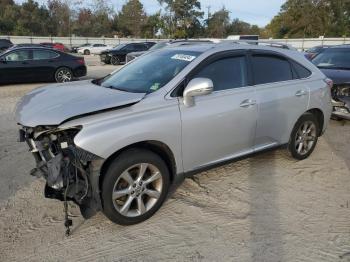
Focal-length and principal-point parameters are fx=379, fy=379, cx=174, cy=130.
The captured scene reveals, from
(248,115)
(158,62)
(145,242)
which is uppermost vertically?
(158,62)

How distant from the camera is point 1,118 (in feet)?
27.1

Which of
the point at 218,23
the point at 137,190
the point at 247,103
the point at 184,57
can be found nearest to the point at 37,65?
the point at 184,57

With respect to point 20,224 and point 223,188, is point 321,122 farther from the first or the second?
point 20,224

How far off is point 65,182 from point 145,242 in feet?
3.09

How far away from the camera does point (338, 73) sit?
324 inches

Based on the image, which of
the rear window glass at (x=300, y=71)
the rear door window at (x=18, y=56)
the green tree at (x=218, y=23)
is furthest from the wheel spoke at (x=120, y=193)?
the green tree at (x=218, y=23)

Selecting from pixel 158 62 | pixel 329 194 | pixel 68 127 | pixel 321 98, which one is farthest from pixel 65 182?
pixel 321 98

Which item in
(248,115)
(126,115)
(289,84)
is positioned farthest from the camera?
(289,84)

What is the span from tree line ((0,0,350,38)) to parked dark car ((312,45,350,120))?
6532cm

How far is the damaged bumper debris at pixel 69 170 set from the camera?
11.3 feet

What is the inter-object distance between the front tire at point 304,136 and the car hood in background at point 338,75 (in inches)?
98.4

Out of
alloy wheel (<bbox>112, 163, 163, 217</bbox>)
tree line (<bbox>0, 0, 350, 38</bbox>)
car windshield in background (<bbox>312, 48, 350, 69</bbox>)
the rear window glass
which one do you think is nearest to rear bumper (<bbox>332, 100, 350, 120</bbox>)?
car windshield in background (<bbox>312, 48, 350, 69</bbox>)

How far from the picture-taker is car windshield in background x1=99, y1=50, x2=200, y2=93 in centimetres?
423

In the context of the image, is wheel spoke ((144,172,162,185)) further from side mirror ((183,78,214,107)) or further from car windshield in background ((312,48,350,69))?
car windshield in background ((312,48,350,69))
